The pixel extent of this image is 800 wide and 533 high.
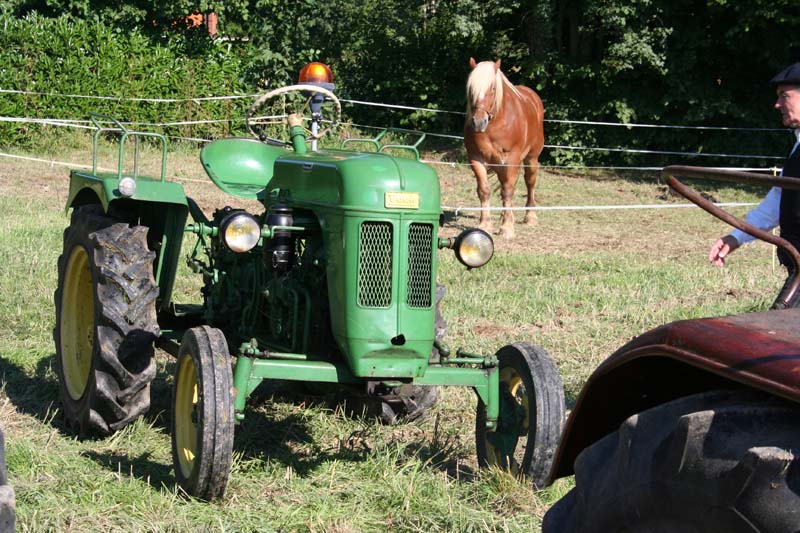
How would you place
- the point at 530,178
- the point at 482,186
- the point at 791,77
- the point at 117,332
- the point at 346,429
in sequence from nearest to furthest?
the point at 791,77 < the point at 117,332 < the point at 346,429 < the point at 482,186 < the point at 530,178

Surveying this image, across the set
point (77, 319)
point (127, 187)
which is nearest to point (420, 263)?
point (127, 187)

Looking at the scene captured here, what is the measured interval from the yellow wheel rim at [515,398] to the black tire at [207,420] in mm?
1156

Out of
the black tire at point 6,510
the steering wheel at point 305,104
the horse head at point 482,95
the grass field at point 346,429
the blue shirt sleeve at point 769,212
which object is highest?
the horse head at point 482,95

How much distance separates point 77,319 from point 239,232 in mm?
1810

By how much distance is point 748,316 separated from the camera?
2.11 m

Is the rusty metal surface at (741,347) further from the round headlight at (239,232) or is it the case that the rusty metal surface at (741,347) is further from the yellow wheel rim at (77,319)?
the yellow wheel rim at (77,319)

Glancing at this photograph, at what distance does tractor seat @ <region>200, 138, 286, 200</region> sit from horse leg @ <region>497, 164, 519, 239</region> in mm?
7437

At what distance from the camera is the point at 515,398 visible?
462cm

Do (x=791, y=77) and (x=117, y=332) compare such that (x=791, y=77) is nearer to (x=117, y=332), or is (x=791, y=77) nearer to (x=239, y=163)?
(x=239, y=163)

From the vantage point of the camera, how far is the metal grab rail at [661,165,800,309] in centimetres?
194

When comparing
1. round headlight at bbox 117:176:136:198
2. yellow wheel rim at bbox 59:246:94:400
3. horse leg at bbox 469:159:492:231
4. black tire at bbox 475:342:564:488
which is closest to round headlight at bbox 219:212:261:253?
round headlight at bbox 117:176:136:198

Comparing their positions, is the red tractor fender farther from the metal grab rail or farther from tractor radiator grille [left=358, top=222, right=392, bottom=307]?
tractor radiator grille [left=358, top=222, right=392, bottom=307]

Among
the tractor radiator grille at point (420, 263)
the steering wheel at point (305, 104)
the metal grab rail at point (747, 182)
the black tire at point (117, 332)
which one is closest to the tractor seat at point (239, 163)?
the steering wheel at point (305, 104)

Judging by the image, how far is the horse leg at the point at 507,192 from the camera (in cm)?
1319
